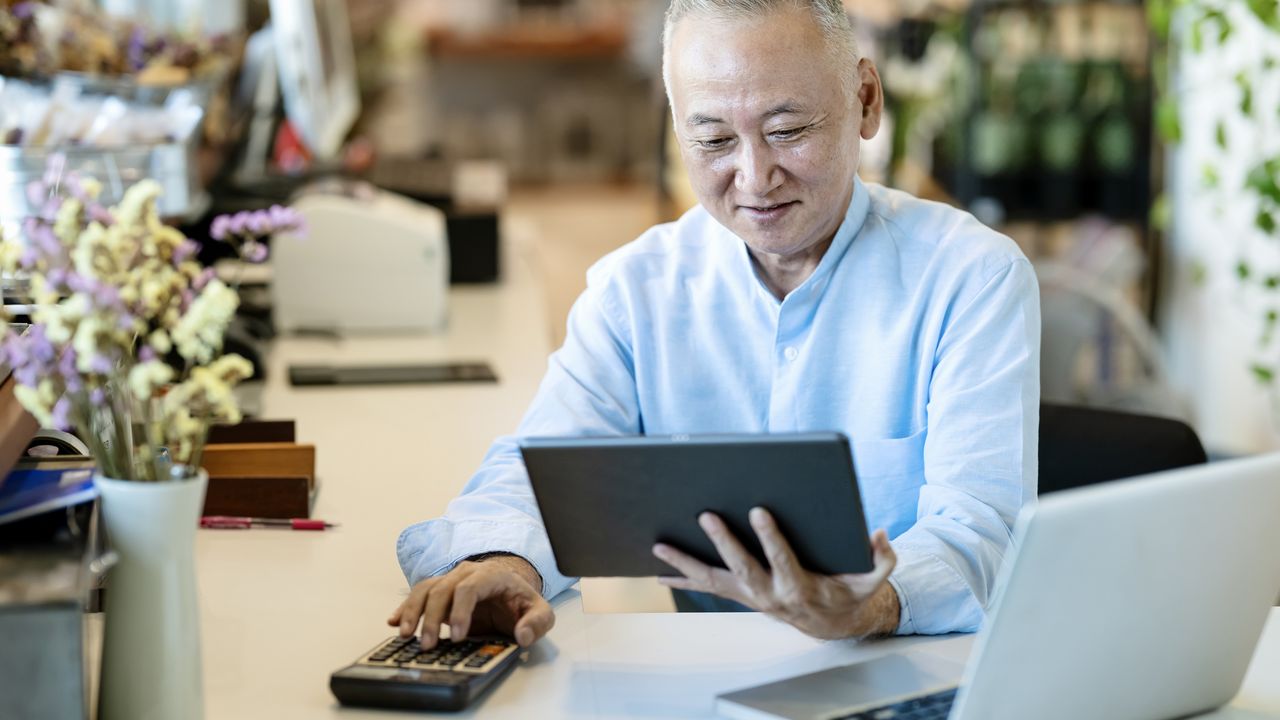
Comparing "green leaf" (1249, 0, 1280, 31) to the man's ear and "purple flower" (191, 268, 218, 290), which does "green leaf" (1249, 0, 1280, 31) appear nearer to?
the man's ear

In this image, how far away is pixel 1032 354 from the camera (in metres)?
1.51

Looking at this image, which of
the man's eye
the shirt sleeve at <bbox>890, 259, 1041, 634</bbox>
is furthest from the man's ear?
the shirt sleeve at <bbox>890, 259, 1041, 634</bbox>

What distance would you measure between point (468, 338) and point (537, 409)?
46.5 inches

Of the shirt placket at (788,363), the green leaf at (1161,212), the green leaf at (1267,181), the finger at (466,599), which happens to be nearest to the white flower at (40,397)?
the finger at (466,599)

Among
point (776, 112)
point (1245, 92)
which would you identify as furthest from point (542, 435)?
point (1245, 92)

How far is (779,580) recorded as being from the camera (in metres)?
1.19

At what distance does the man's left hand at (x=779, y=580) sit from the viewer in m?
1.18

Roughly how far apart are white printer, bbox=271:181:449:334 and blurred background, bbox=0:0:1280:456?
0.05 m

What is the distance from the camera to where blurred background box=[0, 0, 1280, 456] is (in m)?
2.39

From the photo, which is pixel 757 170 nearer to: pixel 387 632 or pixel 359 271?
pixel 387 632

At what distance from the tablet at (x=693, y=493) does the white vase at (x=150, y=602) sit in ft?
0.91

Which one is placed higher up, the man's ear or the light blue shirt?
the man's ear

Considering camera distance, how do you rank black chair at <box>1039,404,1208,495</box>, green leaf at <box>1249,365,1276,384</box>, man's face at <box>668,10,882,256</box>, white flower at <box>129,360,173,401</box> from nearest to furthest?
white flower at <box>129,360,173,401</box> < man's face at <box>668,10,882,256</box> < black chair at <box>1039,404,1208,495</box> < green leaf at <box>1249,365,1276,384</box>

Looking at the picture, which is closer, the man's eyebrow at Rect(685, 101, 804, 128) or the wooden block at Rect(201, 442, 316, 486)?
the man's eyebrow at Rect(685, 101, 804, 128)
